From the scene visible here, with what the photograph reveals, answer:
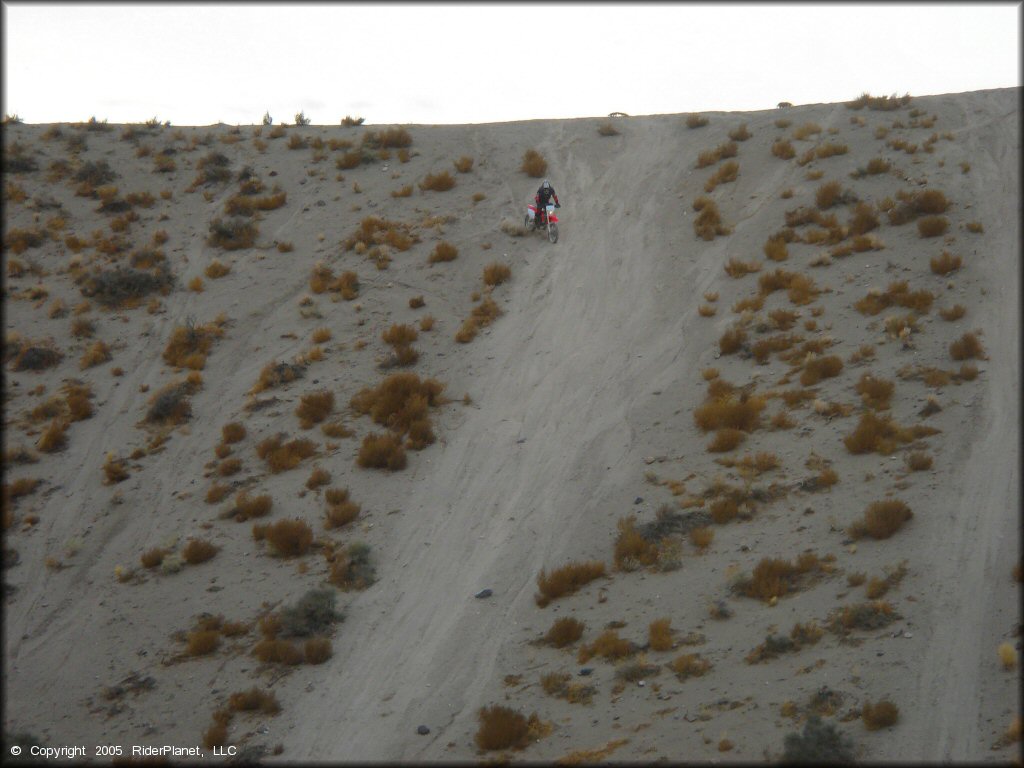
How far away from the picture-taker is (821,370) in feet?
54.3

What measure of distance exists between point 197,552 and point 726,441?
396 inches

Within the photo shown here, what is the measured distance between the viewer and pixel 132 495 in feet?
56.2

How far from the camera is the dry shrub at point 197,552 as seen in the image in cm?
1499

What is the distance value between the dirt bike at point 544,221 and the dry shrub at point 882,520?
15.2m

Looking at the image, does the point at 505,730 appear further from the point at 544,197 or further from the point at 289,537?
the point at 544,197

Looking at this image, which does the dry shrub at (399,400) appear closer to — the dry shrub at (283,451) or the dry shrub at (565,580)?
the dry shrub at (283,451)

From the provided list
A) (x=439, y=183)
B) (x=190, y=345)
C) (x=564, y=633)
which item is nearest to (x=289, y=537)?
(x=564, y=633)

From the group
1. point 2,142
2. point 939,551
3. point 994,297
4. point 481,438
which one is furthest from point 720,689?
point 2,142

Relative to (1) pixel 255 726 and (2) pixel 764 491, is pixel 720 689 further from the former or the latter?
(1) pixel 255 726

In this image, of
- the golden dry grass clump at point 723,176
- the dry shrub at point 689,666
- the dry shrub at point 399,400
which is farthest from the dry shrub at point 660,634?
the golden dry grass clump at point 723,176

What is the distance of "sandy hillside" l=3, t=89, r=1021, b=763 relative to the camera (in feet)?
35.3

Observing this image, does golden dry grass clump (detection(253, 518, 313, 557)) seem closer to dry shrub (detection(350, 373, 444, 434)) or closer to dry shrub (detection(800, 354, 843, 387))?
dry shrub (detection(350, 373, 444, 434))

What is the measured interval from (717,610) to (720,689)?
59.0 inches

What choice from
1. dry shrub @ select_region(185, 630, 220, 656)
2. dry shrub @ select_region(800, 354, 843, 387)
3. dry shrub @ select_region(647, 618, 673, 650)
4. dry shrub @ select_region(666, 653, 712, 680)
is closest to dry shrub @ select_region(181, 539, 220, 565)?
dry shrub @ select_region(185, 630, 220, 656)
